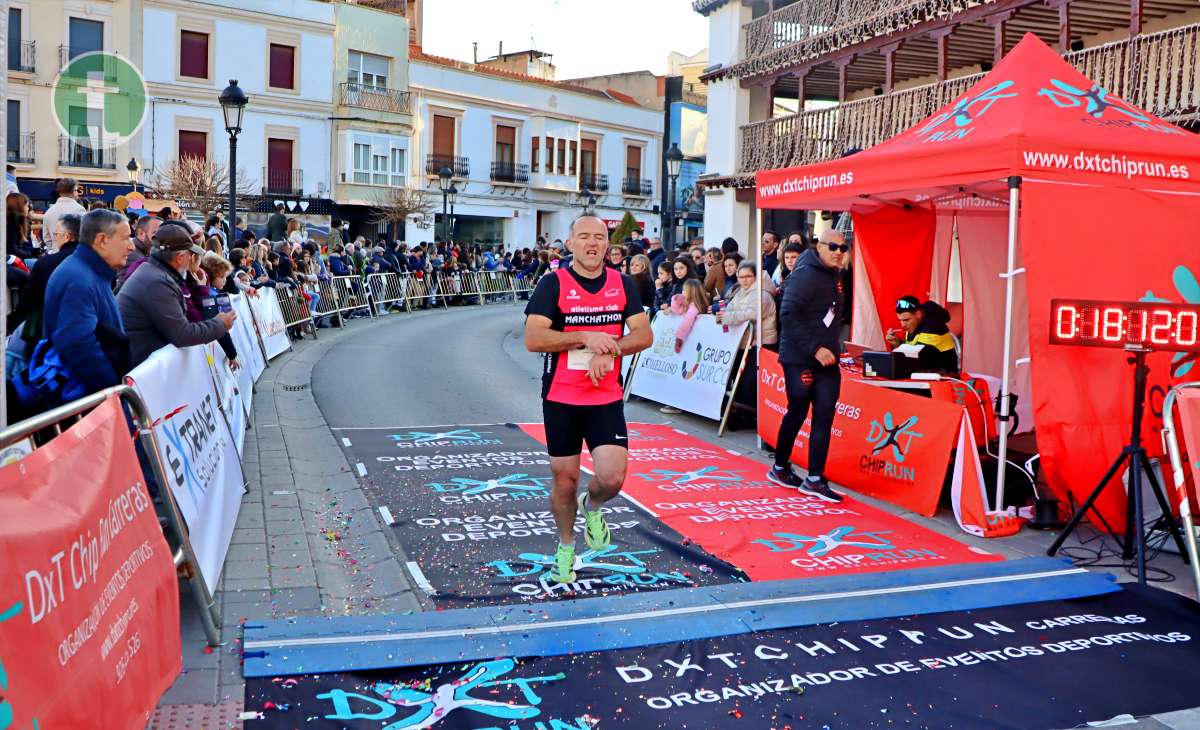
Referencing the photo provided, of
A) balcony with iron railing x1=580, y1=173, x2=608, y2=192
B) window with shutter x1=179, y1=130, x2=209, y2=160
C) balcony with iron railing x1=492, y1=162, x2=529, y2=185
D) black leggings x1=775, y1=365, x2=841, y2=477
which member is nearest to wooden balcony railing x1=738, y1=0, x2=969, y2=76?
black leggings x1=775, y1=365, x2=841, y2=477

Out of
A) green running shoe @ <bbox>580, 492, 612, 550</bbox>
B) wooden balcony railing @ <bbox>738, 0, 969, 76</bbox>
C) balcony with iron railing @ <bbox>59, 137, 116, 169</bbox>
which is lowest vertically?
green running shoe @ <bbox>580, 492, 612, 550</bbox>

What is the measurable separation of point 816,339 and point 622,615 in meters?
3.41

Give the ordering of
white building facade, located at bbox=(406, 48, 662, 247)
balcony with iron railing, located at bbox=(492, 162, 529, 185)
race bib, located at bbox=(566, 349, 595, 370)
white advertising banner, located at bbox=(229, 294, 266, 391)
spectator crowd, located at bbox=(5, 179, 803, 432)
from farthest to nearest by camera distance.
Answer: balcony with iron railing, located at bbox=(492, 162, 529, 185) < white building facade, located at bbox=(406, 48, 662, 247) < white advertising banner, located at bbox=(229, 294, 266, 391) < spectator crowd, located at bbox=(5, 179, 803, 432) < race bib, located at bbox=(566, 349, 595, 370)

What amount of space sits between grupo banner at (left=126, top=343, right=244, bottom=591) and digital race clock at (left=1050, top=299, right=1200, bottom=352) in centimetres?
466

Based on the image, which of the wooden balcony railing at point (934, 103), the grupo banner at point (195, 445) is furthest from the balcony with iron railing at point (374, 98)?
the grupo banner at point (195, 445)

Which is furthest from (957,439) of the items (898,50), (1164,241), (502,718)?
(898,50)

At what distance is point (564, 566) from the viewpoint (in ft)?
18.6

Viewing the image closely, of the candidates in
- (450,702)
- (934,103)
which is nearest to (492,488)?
(450,702)

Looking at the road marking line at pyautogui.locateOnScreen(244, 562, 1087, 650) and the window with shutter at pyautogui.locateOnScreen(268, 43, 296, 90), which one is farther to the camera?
the window with shutter at pyautogui.locateOnScreen(268, 43, 296, 90)

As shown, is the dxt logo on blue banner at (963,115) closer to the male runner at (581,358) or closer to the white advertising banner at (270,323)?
the male runner at (581,358)

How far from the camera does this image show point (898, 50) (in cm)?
2186

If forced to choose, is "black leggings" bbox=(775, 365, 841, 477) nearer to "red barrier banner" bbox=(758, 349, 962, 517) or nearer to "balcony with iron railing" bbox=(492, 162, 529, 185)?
"red barrier banner" bbox=(758, 349, 962, 517)

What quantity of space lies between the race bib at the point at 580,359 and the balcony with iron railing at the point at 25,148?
36.8 meters

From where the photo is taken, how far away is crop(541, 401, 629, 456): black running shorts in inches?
221
